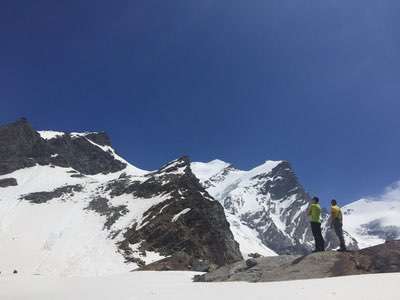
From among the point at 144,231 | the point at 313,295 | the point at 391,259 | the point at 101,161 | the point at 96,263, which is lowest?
the point at 313,295

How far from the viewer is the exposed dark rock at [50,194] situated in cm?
10238

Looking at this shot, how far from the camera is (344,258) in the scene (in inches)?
714

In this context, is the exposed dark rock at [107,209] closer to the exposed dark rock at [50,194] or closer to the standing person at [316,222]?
the exposed dark rock at [50,194]

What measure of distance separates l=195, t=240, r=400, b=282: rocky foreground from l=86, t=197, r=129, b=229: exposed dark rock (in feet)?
211

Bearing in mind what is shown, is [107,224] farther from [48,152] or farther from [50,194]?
[48,152]

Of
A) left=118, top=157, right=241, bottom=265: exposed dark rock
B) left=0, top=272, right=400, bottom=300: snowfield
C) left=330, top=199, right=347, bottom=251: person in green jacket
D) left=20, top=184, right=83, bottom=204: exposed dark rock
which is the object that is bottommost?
left=0, top=272, right=400, bottom=300: snowfield

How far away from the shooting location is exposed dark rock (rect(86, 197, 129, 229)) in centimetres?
8456

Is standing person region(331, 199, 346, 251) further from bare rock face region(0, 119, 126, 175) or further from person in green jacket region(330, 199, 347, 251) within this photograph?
bare rock face region(0, 119, 126, 175)

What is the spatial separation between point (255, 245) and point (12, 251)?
85.8 meters

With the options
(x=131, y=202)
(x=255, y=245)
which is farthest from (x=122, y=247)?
(x=255, y=245)

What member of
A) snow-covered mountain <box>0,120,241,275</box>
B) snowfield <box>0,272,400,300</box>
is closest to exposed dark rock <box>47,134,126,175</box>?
snow-covered mountain <box>0,120,241,275</box>

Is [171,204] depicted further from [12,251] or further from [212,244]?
[12,251]

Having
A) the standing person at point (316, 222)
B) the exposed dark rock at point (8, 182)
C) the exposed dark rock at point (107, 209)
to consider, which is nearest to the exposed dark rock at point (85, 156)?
the exposed dark rock at point (8, 182)

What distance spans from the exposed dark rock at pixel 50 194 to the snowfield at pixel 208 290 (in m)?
84.7
